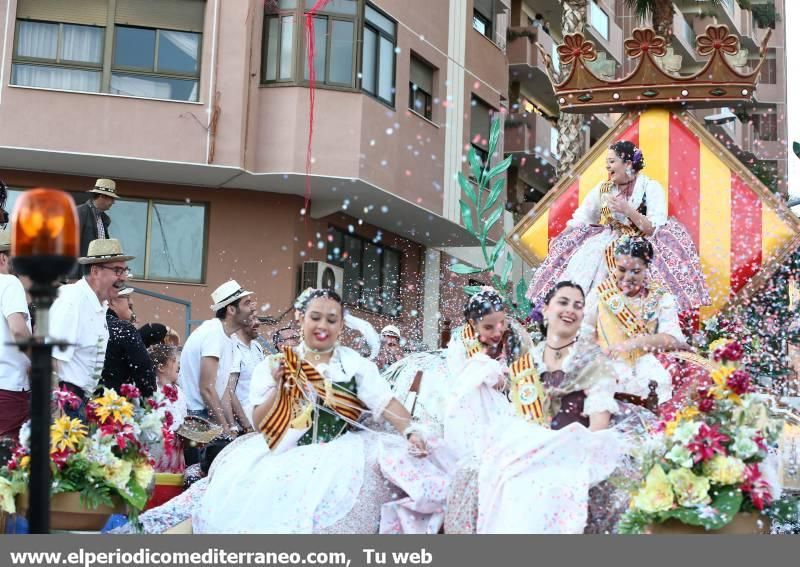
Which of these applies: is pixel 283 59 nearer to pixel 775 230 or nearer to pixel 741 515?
pixel 775 230

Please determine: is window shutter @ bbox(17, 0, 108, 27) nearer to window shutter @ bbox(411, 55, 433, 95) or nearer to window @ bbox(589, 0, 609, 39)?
window shutter @ bbox(411, 55, 433, 95)

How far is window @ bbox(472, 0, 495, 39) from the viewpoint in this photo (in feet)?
82.3

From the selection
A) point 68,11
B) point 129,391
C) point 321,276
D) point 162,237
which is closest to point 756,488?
point 129,391

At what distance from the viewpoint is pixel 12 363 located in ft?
23.3

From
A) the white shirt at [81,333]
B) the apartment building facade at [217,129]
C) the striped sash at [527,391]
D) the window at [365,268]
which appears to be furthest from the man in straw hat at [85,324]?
the window at [365,268]

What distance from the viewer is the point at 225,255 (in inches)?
781

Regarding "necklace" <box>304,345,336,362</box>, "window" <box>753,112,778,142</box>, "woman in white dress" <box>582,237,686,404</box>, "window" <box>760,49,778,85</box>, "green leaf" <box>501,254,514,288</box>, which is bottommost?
"necklace" <box>304,345,336,362</box>

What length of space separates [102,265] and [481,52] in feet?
57.4

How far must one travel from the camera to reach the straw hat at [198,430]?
28.0 feet

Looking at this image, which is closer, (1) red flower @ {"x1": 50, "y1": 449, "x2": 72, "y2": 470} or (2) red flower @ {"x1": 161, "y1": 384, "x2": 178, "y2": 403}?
(1) red flower @ {"x1": 50, "y1": 449, "x2": 72, "y2": 470}

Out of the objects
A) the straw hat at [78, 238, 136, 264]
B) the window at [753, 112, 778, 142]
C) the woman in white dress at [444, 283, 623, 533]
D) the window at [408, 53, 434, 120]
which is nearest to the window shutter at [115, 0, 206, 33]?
the window at [408, 53, 434, 120]

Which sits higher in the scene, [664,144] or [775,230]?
[664,144]
